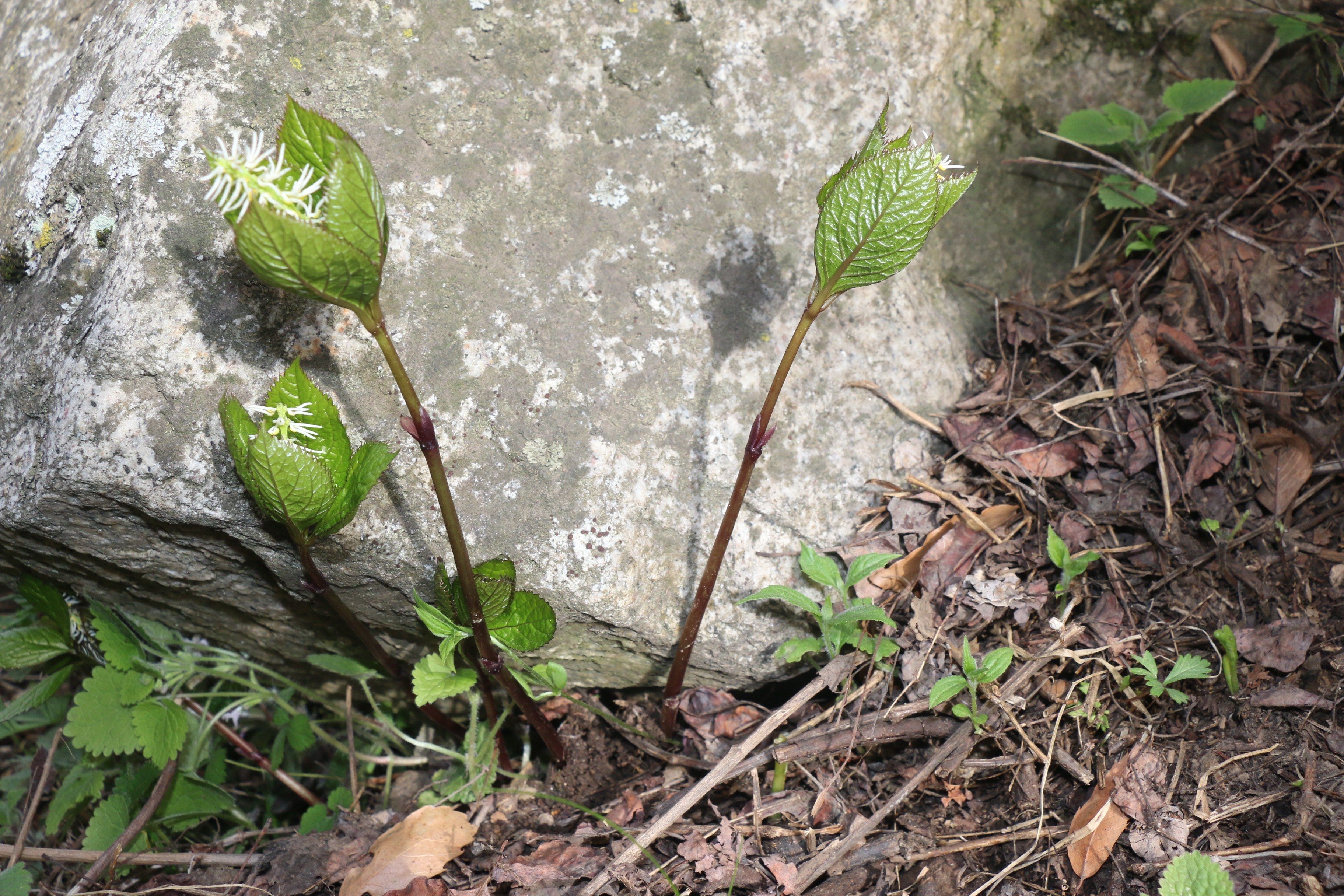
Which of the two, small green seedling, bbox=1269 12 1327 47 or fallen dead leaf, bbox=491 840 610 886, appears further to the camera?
small green seedling, bbox=1269 12 1327 47

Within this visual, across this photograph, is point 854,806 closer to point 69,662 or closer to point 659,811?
point 659,811

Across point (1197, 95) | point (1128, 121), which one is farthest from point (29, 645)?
point (1197, 95)

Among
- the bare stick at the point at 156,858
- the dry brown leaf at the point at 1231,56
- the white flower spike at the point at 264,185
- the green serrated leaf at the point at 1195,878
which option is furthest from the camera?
the dry brown leaf at the point at 1231,56

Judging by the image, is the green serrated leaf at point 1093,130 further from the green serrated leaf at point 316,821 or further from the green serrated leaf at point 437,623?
the green serrated leaf at point 316,821

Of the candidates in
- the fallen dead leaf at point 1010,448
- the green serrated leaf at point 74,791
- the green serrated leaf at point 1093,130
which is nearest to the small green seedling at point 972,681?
the fallen dead leaf at point 1010,448

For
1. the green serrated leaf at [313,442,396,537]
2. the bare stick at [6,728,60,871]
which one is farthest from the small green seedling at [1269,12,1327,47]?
the bare stick at [6,728,60,871]

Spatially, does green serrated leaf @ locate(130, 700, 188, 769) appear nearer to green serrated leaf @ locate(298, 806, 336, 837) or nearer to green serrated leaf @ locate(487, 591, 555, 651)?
green serrated leaf @ locate(298, 806, 336, 837)
